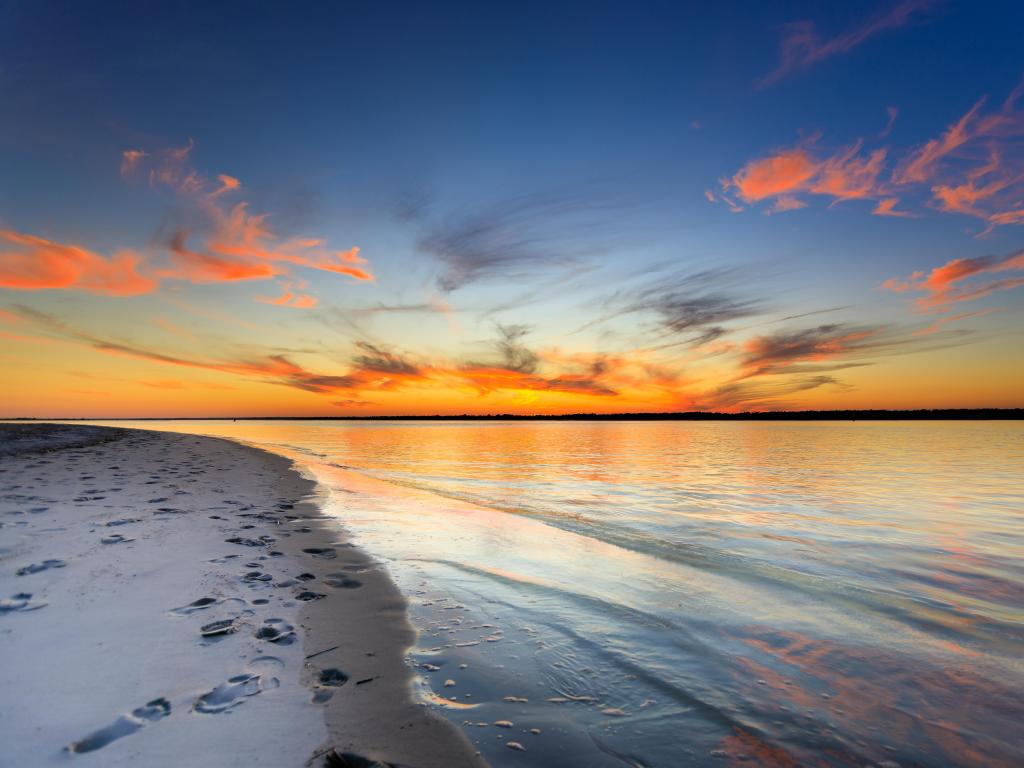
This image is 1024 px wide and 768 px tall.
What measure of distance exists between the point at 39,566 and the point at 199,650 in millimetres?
3528

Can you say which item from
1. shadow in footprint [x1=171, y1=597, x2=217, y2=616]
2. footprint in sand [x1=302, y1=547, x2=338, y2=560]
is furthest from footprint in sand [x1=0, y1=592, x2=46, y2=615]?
footprint in sand [x1=302, y1=547, x2=338, y2=560]

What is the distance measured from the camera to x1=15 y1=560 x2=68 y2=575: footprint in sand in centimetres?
570

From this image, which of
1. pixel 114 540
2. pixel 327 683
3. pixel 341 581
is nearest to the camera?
pixel 327 683

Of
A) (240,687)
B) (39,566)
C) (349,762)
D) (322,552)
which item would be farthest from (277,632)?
(39,566)

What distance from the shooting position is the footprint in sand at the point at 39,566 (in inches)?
224

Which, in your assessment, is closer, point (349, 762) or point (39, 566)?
point (349, 762)

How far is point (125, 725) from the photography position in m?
3.05

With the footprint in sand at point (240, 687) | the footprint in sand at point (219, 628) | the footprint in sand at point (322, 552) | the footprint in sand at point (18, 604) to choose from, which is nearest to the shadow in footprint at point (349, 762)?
the footprint in sand at point (240, 687)

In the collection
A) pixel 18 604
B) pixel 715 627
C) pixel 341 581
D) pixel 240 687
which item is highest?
pixel 18 604

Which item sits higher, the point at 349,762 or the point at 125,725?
the point at 125,725

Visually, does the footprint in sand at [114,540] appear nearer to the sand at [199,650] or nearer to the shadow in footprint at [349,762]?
the sand at [199,650]

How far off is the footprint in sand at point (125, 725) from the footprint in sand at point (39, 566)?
156 inches

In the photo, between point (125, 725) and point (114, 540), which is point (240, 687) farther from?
point (114, 540)

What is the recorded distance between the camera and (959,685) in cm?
455
